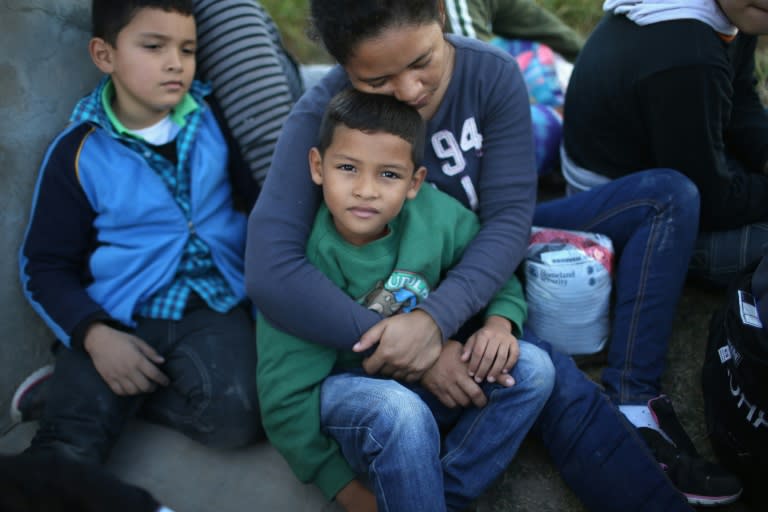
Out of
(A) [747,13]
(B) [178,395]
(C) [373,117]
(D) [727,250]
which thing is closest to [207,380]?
(B) [178,395]

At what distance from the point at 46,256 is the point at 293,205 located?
82 cm

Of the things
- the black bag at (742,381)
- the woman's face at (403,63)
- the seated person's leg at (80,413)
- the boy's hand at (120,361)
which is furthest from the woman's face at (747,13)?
the seated person's leg at (80,413)

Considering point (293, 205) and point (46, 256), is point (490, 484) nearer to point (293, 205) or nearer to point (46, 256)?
point (293, 205)

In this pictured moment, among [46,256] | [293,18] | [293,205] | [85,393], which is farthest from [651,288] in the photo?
[293,18]

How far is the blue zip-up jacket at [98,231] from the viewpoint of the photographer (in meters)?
1.94

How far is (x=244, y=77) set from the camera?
2.11 meters

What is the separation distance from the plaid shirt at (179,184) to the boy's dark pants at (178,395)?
1.8 inches

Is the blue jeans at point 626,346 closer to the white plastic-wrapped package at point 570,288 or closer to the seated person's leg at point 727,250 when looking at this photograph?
the white plastic-wrapped package at point 570,288

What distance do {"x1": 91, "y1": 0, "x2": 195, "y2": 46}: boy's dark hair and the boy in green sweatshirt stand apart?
2.24 feet

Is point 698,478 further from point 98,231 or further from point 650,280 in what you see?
point 98,231

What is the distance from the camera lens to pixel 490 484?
1.76 metres

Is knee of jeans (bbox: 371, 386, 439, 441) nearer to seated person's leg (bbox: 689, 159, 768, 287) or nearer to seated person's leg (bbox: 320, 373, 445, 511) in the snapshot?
seated person's leg (bbox: 320, 373, 445, 511)

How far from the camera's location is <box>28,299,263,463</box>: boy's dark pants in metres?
1.86

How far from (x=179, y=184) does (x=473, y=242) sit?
3.10 ft
